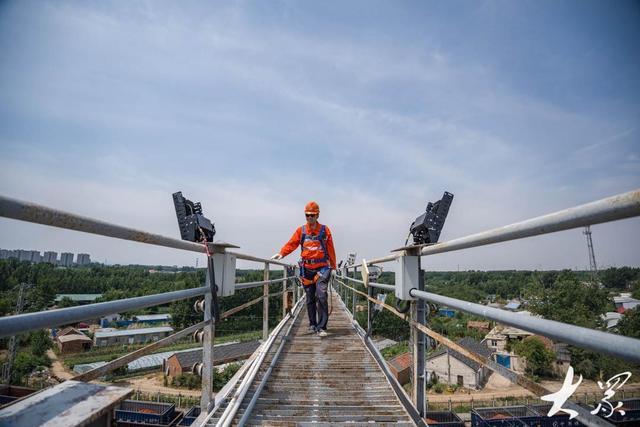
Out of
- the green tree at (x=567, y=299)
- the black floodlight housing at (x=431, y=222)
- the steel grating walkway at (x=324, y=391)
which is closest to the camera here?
the steel grating walkway at (x=324, y=391)

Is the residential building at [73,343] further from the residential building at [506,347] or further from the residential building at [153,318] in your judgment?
the residential building at [506,347]

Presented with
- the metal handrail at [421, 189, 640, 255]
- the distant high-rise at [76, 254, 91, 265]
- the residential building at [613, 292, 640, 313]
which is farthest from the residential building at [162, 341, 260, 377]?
the residential building at [613, 292, 640, 313]

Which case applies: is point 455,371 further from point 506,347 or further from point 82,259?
point 82,259

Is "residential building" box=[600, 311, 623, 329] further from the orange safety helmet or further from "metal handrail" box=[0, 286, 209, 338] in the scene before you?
"metal handrail" box=[0, 286, 209, 338]

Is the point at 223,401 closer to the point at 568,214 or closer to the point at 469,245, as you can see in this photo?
the point at 469,245

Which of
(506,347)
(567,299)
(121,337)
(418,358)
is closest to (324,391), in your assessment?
(418,358)

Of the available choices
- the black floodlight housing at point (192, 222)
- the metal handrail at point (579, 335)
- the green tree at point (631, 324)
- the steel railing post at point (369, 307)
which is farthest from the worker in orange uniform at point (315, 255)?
the green tree at point (631, 324)

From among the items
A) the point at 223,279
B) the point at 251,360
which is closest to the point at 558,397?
the point at 223,279
